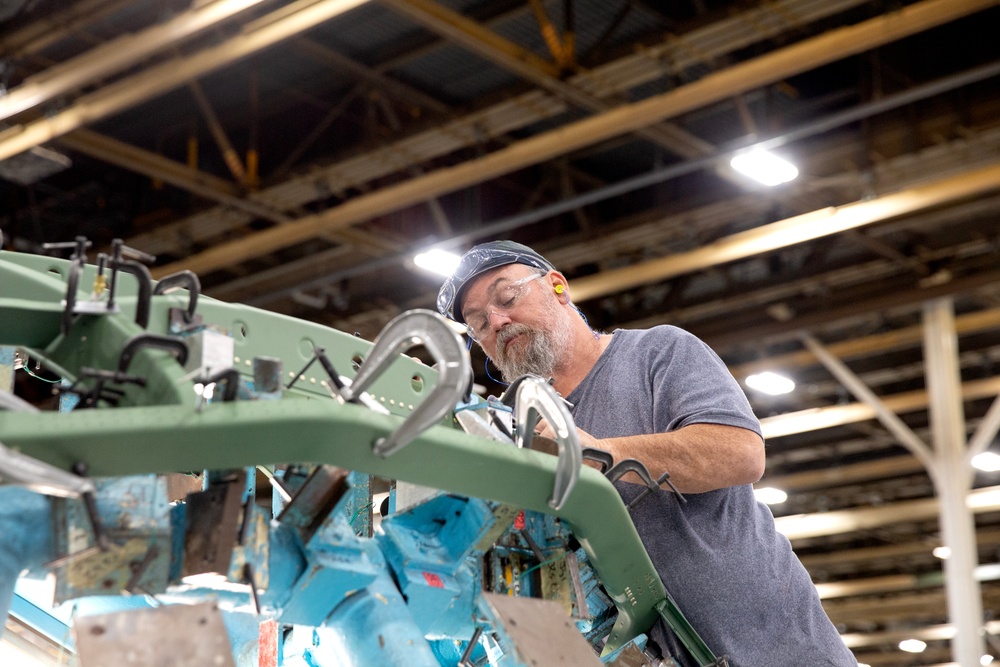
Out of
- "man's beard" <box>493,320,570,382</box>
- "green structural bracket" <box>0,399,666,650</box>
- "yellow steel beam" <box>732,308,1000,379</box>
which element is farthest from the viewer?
"yellow steel beam" <box>732,308,1000,379</box>

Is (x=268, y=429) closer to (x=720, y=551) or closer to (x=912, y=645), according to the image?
(x=720, y=551)

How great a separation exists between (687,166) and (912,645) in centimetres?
1383

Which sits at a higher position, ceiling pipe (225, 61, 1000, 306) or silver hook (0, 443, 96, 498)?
ceiling pipe (225, 61, 1000, 306)

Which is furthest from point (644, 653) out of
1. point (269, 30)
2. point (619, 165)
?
point (619, 165)

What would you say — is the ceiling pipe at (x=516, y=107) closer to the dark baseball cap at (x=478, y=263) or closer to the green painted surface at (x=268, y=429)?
the dark baseball cap at (x=478, y=263)

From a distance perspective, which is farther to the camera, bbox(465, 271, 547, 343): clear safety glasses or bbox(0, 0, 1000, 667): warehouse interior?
bbox(0, 0, 1000, 667): warehouse interior

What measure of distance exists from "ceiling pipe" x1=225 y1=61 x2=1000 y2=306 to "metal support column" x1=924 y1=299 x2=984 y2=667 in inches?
80.0

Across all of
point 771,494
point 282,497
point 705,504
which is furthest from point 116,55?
point 771,494

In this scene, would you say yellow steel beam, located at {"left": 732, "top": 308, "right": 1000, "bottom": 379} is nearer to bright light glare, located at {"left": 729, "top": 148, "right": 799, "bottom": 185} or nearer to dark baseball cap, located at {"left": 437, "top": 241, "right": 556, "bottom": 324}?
bright light glare, located at {"left": 729, "top": 148, "right": 799, "bottom": 185}

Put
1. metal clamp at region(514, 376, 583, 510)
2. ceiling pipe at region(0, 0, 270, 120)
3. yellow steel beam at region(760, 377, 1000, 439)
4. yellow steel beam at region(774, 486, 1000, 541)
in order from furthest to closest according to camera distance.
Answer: yellow steel beam at region(774, 486, 1000, 541)
yellow steel beam at region(760, 377, 1000, 439)
ceiling pipe at region(0, 0, 270, 120)
metal clamp at region(514, 376, 583, 510)

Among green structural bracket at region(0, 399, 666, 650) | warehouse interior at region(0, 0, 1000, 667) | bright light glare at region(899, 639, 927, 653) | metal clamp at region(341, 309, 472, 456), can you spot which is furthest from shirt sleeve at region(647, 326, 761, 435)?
bright light glare at region(899, 639, 927, 653)

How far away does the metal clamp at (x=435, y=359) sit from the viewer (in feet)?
4.67

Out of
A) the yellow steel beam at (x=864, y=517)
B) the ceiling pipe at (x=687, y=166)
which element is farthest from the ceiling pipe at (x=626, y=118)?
the yellow steel beam at (x=864, y=517)

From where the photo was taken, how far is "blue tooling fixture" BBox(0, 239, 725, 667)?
1.40 meters
